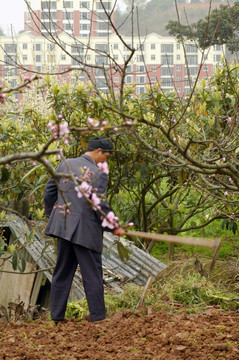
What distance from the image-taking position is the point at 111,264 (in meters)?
6.66

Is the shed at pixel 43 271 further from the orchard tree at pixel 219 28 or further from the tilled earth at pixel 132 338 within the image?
the orchard tree at pixel 219 28

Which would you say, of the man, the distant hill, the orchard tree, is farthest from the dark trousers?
the distant hill

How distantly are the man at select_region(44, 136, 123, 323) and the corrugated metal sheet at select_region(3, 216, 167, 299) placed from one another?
Answer: 0.85m

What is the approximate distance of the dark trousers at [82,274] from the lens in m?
4.83

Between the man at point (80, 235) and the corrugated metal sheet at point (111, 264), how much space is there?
2.77 ft

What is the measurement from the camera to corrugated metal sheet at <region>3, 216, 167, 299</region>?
238 inches

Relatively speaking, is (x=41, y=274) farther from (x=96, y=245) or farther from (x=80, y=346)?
(x=80, y=346)

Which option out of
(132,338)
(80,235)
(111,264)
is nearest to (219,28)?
(80,235)

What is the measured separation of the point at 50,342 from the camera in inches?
166

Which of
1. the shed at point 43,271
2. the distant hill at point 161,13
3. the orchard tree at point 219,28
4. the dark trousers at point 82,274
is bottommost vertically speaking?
the shed at point 43,271

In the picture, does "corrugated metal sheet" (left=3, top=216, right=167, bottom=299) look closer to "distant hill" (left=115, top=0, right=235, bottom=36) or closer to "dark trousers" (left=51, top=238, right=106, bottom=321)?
"dark trousers" (left=51, top=238, right=106, bottom=321)

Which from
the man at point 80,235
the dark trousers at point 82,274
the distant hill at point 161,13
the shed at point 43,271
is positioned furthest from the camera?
the distant hill at point 161,13

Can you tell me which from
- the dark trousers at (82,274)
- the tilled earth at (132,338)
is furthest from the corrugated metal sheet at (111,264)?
the tilled earth at (132,338)

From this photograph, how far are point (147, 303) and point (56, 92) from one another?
282cm
